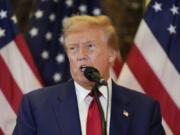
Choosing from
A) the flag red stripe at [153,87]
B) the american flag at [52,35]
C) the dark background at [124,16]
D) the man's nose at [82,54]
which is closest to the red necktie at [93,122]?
the man's nose at [82,54]

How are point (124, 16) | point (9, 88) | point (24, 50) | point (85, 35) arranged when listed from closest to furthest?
point (85, 35) → point (9, 88) → point (24, 50) → point (124, 16)

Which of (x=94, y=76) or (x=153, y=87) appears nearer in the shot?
(x=94, y=76)

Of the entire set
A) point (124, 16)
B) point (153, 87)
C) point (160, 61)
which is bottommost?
point (124, 16)

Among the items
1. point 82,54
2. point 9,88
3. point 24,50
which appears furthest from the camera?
point 24,50

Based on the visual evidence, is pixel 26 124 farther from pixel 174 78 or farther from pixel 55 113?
pixel 174 78

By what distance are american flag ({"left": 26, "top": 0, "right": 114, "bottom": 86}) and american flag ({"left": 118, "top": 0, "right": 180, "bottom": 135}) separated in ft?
1.82

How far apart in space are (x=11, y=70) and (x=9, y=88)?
0.56 feet

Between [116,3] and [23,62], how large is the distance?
9.63 ft

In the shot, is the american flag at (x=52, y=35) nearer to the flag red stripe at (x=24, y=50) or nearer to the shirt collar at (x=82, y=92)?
the flag red stripe at (x=24, y=50)

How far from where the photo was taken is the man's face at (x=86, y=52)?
2580 mm

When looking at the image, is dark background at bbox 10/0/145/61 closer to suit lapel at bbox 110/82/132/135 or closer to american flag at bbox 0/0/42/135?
american flag at bbox 0/0/42/135

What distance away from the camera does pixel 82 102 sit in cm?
275

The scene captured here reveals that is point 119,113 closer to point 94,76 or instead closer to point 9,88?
point 94,76

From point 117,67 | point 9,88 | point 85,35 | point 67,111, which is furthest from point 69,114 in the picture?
point 117,67
